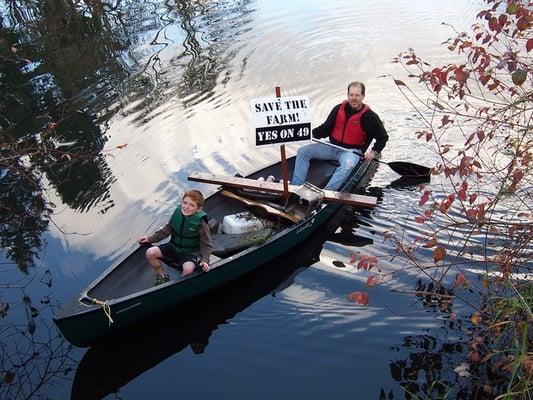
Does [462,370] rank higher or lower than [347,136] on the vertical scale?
lower

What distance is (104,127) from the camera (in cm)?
1080

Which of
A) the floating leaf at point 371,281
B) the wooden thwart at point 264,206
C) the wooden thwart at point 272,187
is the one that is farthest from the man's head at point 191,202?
the floating leaf at point 371,281

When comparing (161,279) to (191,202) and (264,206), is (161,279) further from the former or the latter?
(264,206)

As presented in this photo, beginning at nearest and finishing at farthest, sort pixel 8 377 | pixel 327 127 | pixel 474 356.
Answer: pixel 474 356 → pixel 8 377 → pixel 327 127

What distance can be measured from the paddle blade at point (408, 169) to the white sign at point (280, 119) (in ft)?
9.14

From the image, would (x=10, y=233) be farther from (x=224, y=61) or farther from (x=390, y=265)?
(x=224, y=61)

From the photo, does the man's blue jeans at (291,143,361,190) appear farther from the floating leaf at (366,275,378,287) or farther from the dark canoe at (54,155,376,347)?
the floating leaf at (366,275,378,287)

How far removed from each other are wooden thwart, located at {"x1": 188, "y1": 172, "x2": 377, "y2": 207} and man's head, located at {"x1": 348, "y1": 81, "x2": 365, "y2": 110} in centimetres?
150

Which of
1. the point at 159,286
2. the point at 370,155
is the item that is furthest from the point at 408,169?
the point at 159,286

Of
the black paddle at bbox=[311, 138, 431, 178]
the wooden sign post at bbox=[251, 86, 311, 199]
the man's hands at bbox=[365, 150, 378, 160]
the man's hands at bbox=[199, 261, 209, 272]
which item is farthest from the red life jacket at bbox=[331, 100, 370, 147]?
the man's hands at bbox=[199, 261, 209, 272]

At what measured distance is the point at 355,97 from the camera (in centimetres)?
775

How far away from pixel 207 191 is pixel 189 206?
292cm

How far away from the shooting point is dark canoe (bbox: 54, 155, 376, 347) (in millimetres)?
5215

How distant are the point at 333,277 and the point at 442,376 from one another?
1941mm
